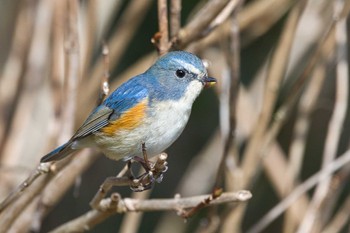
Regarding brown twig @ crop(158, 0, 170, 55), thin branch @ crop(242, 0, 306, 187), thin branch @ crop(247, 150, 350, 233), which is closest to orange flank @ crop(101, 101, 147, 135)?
brown twig @ crop(158, 0, 170, 55)

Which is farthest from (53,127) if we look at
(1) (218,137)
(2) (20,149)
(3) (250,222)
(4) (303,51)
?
(3) (250,222)

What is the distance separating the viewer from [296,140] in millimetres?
3895

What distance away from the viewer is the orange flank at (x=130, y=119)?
2.79 metres

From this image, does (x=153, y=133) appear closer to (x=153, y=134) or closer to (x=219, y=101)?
A: (x=153, y=134)

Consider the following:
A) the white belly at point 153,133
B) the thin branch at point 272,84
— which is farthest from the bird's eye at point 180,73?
the thin branch at point 272,84

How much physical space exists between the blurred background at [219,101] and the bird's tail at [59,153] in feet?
0.25

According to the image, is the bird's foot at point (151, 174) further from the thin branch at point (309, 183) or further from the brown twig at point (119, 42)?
the brown twig at point (119, 42)

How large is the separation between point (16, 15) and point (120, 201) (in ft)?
6.27

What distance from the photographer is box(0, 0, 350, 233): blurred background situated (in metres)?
3.29

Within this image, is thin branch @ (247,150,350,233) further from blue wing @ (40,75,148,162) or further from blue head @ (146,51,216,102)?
blue wing @ (40,75,148,162)

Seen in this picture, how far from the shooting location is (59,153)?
9.25 feet

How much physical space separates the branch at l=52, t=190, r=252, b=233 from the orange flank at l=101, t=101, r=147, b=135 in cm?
27

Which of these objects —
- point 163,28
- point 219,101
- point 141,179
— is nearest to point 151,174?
point 141,179

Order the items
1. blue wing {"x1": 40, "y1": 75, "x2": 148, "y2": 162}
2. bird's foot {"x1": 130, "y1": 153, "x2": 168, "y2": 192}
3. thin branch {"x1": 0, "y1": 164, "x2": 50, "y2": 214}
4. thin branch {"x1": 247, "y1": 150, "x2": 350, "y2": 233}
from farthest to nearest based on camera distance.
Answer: thin branch {"x1": 247, "y1": 150, "x2": 350, "y2": 233} → blue wing {"x1": 40, "y1": 75, "x2": 148, "y2": 162} → thin branch {"x1": 0, "y1": 164, "x2": 50, "y2": 214} → bird's foot {"x1": 130, "y1": 153, "x2": 168, "y2": 192}
